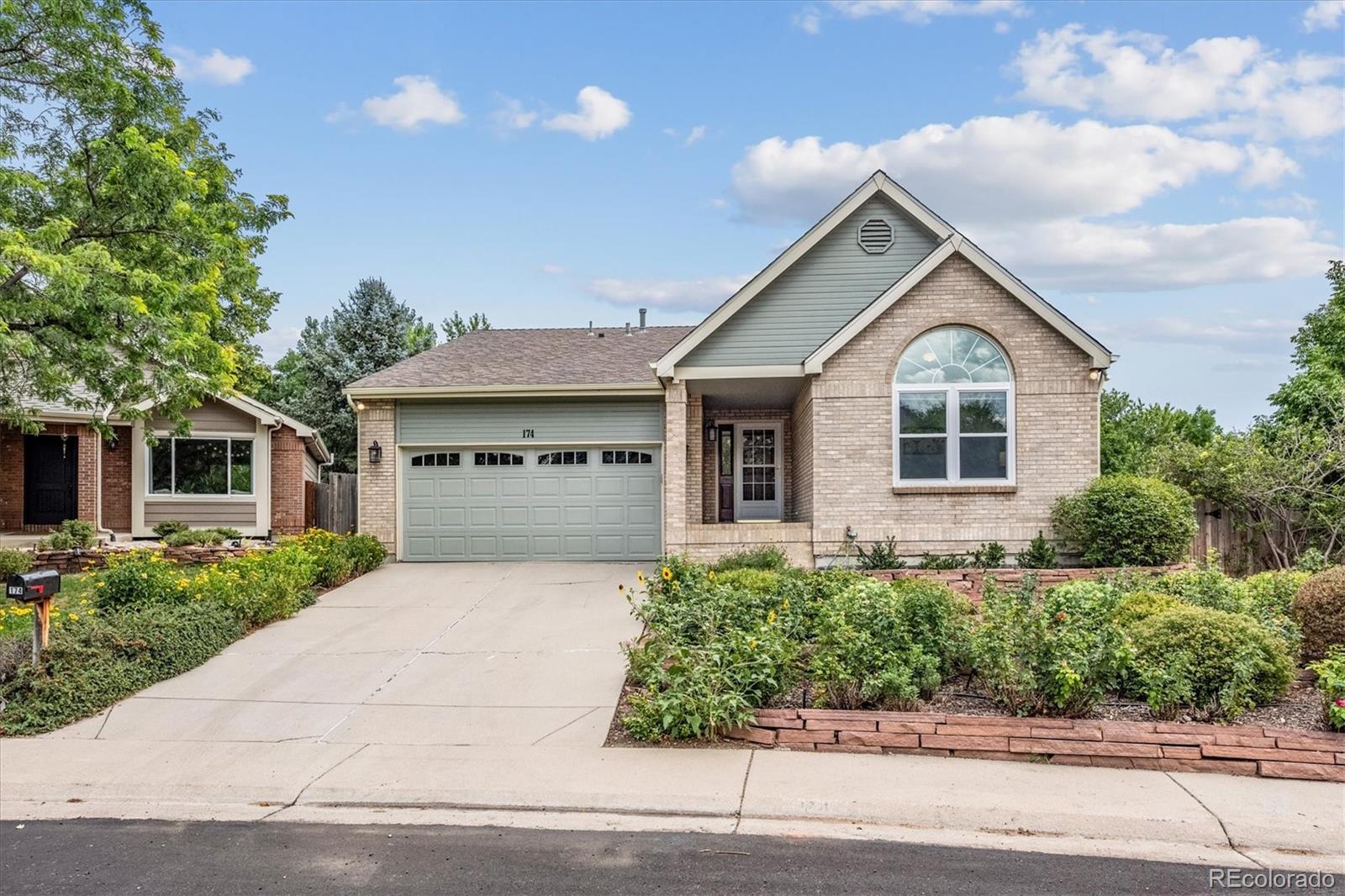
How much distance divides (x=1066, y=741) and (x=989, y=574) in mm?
5926

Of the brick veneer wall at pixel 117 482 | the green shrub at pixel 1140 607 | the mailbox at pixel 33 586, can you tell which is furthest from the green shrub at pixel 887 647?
the brick veneer wall at pixel 117 482

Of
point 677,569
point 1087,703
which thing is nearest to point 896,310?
point 677,569

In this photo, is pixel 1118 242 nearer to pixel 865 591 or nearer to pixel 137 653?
pixel 865 591

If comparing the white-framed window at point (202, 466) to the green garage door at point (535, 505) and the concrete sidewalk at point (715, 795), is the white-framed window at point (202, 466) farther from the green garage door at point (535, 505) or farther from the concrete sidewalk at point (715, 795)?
the concrete sidewalk at point (715, 795)

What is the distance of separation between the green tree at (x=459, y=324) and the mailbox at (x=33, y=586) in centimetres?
3344

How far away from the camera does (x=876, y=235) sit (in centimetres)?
1584

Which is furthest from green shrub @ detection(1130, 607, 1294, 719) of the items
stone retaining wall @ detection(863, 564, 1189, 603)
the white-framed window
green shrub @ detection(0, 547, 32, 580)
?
the white-framed window

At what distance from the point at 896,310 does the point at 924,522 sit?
10.5 ft

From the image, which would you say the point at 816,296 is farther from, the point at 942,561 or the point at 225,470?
the point at 225,470

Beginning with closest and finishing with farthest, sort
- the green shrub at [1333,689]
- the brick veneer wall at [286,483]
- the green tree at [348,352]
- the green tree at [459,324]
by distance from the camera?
the green shrub at [1333,689], the brick veneer wall at [286,483], the green tree at [348,352], the green tree at [459,324]

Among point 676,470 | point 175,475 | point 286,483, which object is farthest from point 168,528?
point 676,470

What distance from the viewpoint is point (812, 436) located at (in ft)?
46.1

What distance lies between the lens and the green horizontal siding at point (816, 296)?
15.0m

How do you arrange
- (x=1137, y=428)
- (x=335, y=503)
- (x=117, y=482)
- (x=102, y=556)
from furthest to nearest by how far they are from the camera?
(x=1137, y=428) < (x=335, y=503) < (x=117, y=482) < (x=102, y=556)
